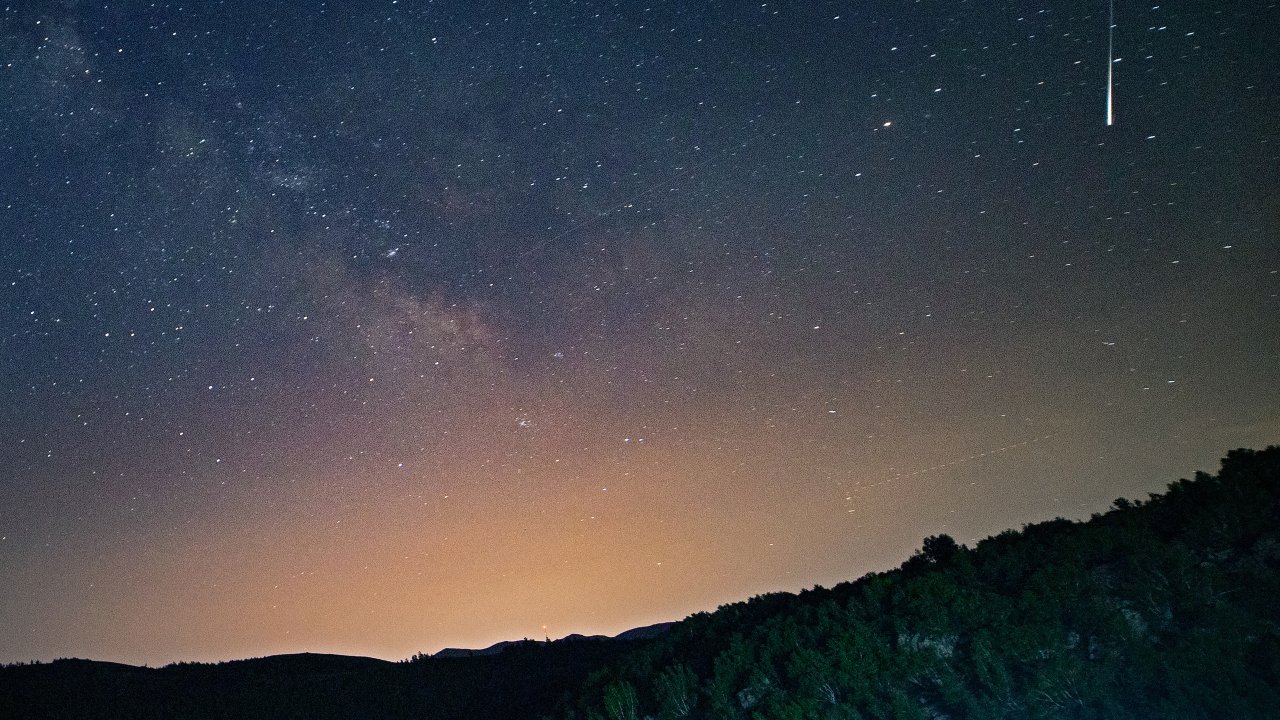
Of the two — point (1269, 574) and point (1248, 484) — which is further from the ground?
point (1248, 484)

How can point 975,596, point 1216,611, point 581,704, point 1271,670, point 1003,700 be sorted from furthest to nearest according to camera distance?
point 581,704 < point 975,596 < point 1003,700 < point 1216,611 < point 1271,670

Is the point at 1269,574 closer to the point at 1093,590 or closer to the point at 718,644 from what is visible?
the point at 1093,590

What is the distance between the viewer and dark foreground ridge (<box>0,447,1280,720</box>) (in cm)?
826

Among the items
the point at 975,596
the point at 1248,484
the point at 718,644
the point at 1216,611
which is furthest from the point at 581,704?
the point at 1248,484

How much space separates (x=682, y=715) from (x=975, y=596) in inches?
210

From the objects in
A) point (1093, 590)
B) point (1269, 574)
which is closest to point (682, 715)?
point (1093, 590)

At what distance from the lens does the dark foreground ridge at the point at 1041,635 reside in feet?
27.1

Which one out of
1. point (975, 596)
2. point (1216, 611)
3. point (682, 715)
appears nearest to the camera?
point (1216, 611)

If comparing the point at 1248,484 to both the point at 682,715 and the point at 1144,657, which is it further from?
the point at 682,715

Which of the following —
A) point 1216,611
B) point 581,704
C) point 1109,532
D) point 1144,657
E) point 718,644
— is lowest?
point 581,704

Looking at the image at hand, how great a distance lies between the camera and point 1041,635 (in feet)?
31.8

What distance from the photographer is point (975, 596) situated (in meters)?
11.1

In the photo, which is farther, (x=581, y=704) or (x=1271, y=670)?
(x=581, y=704)

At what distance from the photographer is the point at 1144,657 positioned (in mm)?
8633
